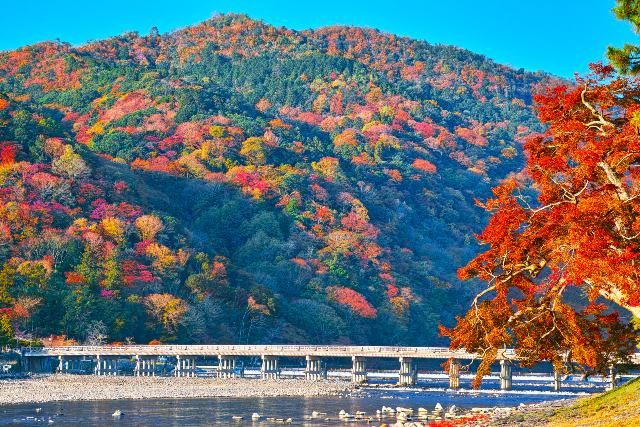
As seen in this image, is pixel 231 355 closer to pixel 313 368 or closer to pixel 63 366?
pixel 313 368

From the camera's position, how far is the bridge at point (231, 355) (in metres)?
73.9

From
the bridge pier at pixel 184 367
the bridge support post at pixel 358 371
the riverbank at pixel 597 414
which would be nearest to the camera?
the riverbank at pixel 597 414

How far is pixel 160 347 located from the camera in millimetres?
77438

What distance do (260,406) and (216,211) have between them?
66.7m

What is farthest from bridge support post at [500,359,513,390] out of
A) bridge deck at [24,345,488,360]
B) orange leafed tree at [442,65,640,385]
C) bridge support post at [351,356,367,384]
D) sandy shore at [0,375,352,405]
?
orange leafed tree at [442,65,640,385]

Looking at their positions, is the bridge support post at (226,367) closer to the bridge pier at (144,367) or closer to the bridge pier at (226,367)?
the bridge pier at (226,367)

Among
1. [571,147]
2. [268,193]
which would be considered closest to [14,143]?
[268,193]

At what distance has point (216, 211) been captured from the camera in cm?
11838

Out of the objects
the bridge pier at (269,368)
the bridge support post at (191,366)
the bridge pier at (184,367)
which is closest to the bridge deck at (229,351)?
the bridge pier at (269,368)

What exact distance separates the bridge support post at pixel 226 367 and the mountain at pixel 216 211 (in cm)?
674

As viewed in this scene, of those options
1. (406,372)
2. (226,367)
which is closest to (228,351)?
(226,367)

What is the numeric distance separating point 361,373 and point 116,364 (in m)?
21.4

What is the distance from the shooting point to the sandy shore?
56781 millimetres

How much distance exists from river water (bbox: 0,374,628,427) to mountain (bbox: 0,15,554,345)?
80.7ft
